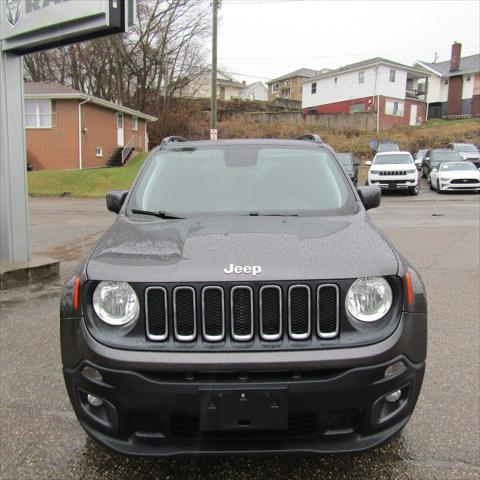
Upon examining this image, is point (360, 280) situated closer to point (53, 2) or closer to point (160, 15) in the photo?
point (53, 2)

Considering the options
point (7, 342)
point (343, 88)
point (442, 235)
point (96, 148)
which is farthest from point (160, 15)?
point (7, 342)

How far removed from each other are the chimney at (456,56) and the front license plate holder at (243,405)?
61.5m

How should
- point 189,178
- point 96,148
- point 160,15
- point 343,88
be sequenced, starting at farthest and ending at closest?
point 343,88, point 160,15, point 96,148, point 189,178

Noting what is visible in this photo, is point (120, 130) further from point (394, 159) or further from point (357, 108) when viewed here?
point (357, 108)

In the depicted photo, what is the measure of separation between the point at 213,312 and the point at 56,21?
5319 millimetres

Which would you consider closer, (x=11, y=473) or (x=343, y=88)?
(x=11, y=473)

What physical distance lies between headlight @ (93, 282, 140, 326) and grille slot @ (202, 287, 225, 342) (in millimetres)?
327

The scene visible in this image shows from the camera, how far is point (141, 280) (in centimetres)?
226

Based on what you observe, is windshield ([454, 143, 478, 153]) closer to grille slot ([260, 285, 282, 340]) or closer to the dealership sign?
the dealership sign

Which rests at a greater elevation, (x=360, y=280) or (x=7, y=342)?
(x=360, y=280)

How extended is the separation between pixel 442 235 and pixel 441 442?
336 inches

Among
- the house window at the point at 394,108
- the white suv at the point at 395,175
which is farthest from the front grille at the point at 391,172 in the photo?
the house window at the point at 394,108

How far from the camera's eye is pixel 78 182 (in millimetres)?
22484

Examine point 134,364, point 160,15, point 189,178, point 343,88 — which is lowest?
point 134,364
